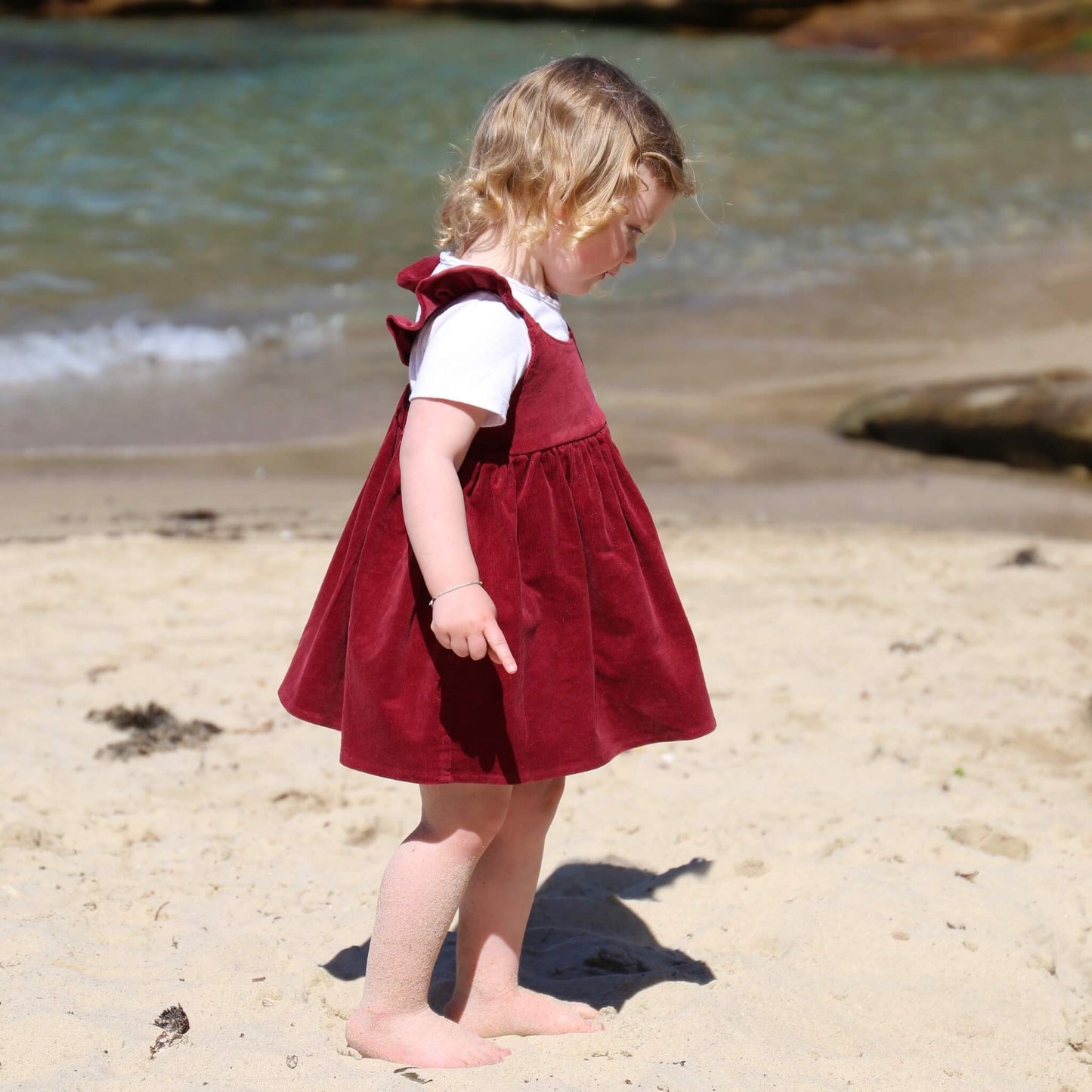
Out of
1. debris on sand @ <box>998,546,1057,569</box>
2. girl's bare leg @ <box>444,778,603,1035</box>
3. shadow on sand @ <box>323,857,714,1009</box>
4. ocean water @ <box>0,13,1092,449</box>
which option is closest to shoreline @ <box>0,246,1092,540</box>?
ocean water @ <box>0,13,1092,449</box>

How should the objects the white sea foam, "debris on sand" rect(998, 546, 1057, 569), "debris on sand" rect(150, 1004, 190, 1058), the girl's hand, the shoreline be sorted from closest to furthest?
the girl's hand
"debris on sand" rect(150, 1004, 190, 1058)
"debris on sand" rect(998, 546, 1057, 569)
the shoreline
the white sea foam

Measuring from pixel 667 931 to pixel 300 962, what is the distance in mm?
678

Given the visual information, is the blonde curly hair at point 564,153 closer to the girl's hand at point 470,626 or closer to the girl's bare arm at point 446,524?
the girl's bare arm at point 446,524

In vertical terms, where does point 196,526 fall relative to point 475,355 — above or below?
below

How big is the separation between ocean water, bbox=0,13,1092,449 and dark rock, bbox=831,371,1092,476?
4.12 feet

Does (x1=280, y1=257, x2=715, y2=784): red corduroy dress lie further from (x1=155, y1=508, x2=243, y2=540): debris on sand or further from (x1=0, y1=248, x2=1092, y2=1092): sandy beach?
(x1=155, y1=508, x2=243, y2=540): debris on sand

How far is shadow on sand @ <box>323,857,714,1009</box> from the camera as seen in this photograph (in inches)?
94.7

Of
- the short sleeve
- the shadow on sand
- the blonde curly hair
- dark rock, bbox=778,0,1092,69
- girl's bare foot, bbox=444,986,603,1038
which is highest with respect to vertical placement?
dark rock, bbox=778,0,1092,69

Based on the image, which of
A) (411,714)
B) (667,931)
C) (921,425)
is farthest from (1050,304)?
(411,714)

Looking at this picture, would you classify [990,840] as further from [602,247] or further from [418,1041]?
[602,247]

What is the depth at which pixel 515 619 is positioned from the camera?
1944mm

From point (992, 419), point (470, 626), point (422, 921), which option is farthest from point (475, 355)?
point (992, 419)

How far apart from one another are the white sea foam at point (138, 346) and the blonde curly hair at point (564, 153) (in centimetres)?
544

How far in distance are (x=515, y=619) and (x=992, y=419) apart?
14.9 feet
